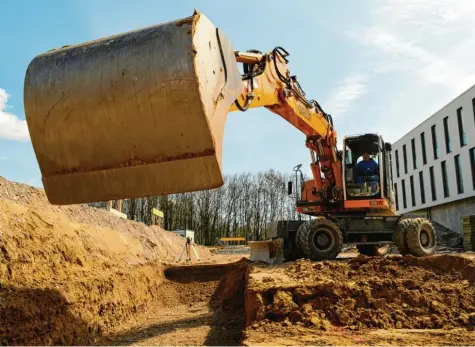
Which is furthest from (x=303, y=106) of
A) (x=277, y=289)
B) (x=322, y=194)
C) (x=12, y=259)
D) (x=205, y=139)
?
(x=12, y=259)

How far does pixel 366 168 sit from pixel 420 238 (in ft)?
6.60

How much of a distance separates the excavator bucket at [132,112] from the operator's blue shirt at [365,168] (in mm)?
6021

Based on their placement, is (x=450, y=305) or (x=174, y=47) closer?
(x=174, y=47)

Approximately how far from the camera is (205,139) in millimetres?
4414

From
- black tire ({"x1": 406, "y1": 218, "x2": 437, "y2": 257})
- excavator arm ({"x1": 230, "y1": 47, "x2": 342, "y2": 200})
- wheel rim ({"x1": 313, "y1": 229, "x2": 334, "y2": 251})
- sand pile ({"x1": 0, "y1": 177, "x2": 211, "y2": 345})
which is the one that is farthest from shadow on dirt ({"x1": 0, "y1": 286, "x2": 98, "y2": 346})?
black tire ({"x1": 406, "y1": 218, "x2": 437, "y2": 257})

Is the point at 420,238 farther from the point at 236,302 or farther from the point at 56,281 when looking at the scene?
the point at 56,281

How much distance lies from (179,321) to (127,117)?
5.16 m

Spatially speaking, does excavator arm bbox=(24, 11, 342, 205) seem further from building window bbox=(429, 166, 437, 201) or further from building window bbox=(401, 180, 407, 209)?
building window bbox=(401, 180, 407, 209)

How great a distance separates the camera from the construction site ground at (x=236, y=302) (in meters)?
5.31

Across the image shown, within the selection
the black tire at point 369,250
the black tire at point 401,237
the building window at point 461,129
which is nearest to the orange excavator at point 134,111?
the black tire at point 401,237

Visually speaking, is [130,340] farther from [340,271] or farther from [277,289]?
[340,271]

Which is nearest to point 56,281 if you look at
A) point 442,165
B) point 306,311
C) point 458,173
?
point 306,311

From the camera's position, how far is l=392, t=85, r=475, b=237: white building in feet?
93.1

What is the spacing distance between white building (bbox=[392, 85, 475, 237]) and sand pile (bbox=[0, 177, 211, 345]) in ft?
79.5
